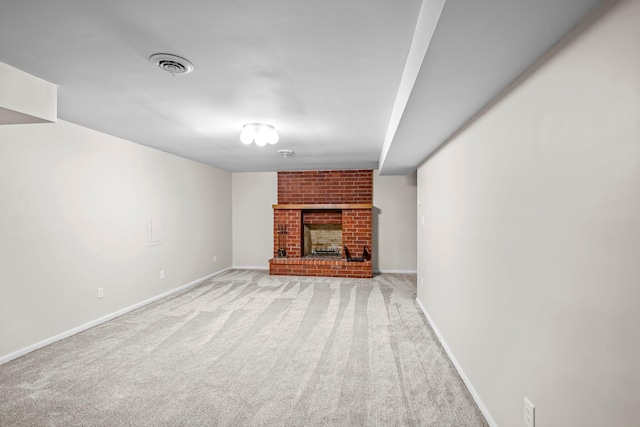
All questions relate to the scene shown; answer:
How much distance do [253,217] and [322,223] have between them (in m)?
1.54

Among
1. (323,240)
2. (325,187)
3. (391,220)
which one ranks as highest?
(325,187)

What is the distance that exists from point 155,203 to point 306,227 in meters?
3.22

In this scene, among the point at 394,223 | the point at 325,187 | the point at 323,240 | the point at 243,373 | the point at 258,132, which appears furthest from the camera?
the point at 323,240

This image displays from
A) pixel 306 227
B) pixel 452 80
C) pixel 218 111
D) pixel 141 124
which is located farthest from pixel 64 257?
pixel 306 227

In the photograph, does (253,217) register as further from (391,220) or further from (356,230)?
(391,220)

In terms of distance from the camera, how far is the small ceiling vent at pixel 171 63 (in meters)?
1.94

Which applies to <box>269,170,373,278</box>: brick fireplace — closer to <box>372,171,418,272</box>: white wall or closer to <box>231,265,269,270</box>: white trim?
<box>372,171,418,272</box>: white wall

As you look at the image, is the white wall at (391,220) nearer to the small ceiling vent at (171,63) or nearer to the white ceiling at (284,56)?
the white ceiling at (284,56)

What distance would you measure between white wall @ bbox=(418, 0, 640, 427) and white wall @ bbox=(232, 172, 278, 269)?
5.43 metres

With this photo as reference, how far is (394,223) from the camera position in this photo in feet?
22.7

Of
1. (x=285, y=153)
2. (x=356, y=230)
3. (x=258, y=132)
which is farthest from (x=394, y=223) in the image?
(x=258, y=132)

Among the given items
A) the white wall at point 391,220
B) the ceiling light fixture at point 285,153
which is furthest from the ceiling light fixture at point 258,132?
the white wall at point 391,220

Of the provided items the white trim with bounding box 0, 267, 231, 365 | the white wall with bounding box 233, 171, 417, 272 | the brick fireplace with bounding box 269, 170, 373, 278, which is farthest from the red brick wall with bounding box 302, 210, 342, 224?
the white trim with bounding box 0, 267, 231, 365

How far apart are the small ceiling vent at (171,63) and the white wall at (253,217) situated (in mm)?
5216
